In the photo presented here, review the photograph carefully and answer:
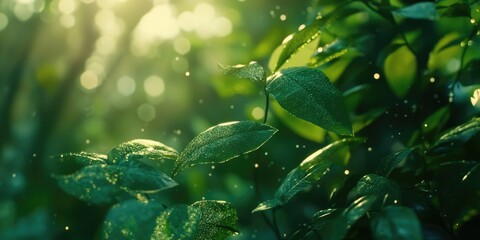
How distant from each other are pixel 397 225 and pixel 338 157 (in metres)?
0.34

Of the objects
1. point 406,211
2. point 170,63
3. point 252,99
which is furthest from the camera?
point 170,63

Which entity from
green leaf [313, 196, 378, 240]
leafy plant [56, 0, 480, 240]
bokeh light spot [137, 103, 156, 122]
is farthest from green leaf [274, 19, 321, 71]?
bokeh light spot [137, 103, 156, 122]

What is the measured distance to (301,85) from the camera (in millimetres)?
515

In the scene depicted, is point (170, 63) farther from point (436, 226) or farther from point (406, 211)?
point (406, 211)

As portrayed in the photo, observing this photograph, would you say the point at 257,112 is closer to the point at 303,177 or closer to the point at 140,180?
the point at 303,177

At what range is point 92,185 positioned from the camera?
1.43 ft

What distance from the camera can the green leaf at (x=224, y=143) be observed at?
0.52 meters

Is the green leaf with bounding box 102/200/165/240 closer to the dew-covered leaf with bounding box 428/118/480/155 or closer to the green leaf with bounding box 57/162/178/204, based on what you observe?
the green leaf with bounding box 57/162/178/204

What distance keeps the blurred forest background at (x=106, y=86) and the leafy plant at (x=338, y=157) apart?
1.02ft

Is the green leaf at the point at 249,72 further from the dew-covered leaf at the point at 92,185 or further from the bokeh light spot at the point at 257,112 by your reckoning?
the bokeh light spot at the point at 257,112

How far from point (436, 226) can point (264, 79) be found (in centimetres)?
22

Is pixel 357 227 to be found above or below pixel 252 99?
above

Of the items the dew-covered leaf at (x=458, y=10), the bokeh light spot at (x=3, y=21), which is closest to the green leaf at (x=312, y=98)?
the dew-covered leaf at (x=458, y=10)

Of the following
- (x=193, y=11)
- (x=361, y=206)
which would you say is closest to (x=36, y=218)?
(x=193, y=11)
